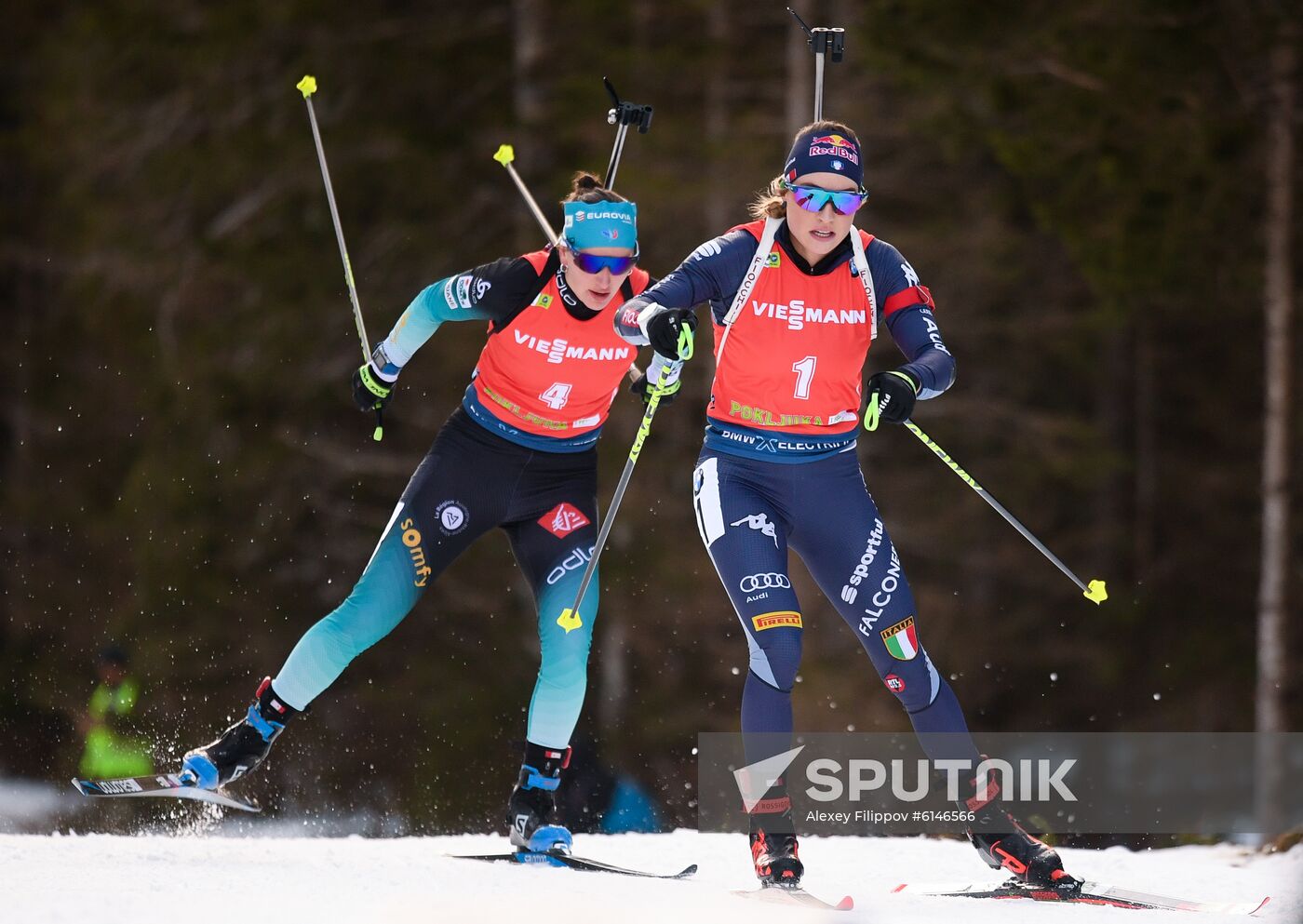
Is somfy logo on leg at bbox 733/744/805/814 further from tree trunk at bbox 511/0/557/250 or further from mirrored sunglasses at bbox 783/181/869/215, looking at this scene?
tree trunk at bbox 511/0/557/250

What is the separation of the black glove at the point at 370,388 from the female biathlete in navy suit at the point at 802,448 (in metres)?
1.21

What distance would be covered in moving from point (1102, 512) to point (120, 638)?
35.5 feet

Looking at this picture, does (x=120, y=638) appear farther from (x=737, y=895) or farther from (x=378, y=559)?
(x=737, y=895)

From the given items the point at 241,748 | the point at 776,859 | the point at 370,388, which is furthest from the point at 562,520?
the point at 776,859

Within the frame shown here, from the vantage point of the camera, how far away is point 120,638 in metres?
14.0

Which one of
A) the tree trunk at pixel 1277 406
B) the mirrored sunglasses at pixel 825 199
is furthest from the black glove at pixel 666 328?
the tree trunk at pixel 1277 406

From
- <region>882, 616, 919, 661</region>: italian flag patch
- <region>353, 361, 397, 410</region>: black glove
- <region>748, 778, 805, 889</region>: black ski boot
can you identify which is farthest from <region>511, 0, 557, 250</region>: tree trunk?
<region>748, 778, 805, 889</region>: black ski boot

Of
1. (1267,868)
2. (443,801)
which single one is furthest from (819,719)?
(1267,868)

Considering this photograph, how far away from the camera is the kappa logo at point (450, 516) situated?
5.07 meters

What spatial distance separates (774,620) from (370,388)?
176 cm

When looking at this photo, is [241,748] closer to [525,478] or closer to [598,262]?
[525,478]

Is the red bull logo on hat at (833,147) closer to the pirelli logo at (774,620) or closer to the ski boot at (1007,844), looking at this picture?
the pirelli logo at (774,620)

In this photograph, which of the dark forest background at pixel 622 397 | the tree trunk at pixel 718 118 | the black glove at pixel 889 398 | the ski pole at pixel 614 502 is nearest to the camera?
the black glove at pixel 889 398

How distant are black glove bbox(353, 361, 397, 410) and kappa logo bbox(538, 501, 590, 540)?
698 millimetres
